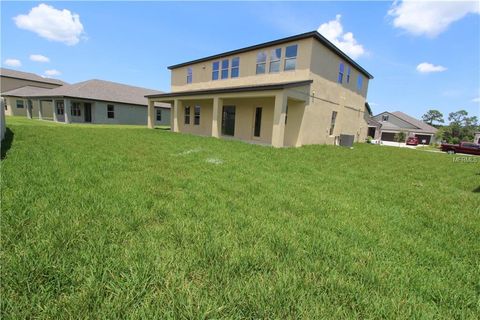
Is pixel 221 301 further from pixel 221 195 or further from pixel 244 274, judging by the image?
pixel 221 195

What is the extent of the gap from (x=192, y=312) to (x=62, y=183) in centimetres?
407

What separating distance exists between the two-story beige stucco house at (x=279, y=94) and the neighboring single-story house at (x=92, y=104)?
11.1 metres

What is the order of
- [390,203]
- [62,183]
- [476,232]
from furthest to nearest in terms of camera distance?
[390,203], [62,183], [476,232]

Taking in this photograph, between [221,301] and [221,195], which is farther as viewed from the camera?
[221,195]

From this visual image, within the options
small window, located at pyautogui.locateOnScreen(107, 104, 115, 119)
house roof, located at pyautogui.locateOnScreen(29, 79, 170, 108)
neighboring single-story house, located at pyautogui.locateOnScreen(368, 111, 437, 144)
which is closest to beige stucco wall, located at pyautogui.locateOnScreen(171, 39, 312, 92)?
small window, located at pyautogui.locateOnScreen(107, 104, 115, 119)

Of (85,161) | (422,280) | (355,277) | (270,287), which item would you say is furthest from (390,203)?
(85,161)

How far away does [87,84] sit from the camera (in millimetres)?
30141

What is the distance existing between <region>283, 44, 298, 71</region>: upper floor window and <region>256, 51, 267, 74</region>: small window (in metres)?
1.63

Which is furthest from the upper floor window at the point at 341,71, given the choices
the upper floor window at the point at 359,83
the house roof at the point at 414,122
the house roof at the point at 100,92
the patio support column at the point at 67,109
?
the house roof at the point at 414,122

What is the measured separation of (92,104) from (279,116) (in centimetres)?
2574

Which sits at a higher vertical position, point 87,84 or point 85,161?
point 87,84

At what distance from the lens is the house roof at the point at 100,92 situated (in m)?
26.9

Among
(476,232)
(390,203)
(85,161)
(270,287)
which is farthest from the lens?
(85,161)

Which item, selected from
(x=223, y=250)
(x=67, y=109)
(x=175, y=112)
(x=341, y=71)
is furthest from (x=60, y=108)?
(x=223, y=250)
